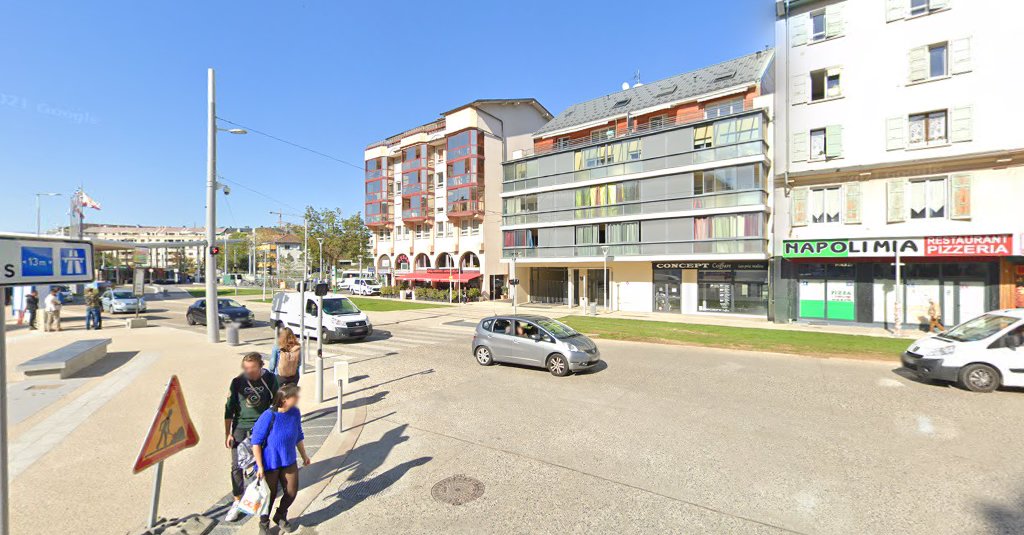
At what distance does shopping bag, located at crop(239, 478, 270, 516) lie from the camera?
A: 12.5ft

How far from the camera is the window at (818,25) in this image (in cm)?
2098

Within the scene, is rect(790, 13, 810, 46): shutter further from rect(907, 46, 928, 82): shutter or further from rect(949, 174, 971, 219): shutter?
rect(949, 174, 971, 219): shutter

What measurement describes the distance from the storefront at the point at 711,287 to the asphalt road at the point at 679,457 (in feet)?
50.2

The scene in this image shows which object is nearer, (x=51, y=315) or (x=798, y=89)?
(x=51, y=315)

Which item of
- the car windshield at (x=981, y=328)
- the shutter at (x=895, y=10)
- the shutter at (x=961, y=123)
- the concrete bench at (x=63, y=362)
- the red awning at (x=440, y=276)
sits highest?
the shutter at (x=895, y=10)

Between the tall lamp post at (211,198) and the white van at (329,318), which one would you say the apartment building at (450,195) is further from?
the tall lamp post at (211,198)

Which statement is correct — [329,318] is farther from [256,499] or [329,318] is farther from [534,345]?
[256,499]

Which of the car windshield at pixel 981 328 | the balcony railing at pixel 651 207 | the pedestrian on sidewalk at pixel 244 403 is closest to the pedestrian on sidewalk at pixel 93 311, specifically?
the pedestrian on sidewalk at pixel 244 403

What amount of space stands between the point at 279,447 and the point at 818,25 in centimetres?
2872

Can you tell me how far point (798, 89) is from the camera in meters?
21.5

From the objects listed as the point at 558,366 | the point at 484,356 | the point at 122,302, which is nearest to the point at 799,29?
the point at 558,366

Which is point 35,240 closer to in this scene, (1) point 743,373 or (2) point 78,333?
(1) point 743,373

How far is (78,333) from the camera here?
1727cm

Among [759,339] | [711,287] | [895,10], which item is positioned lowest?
[759,339]
